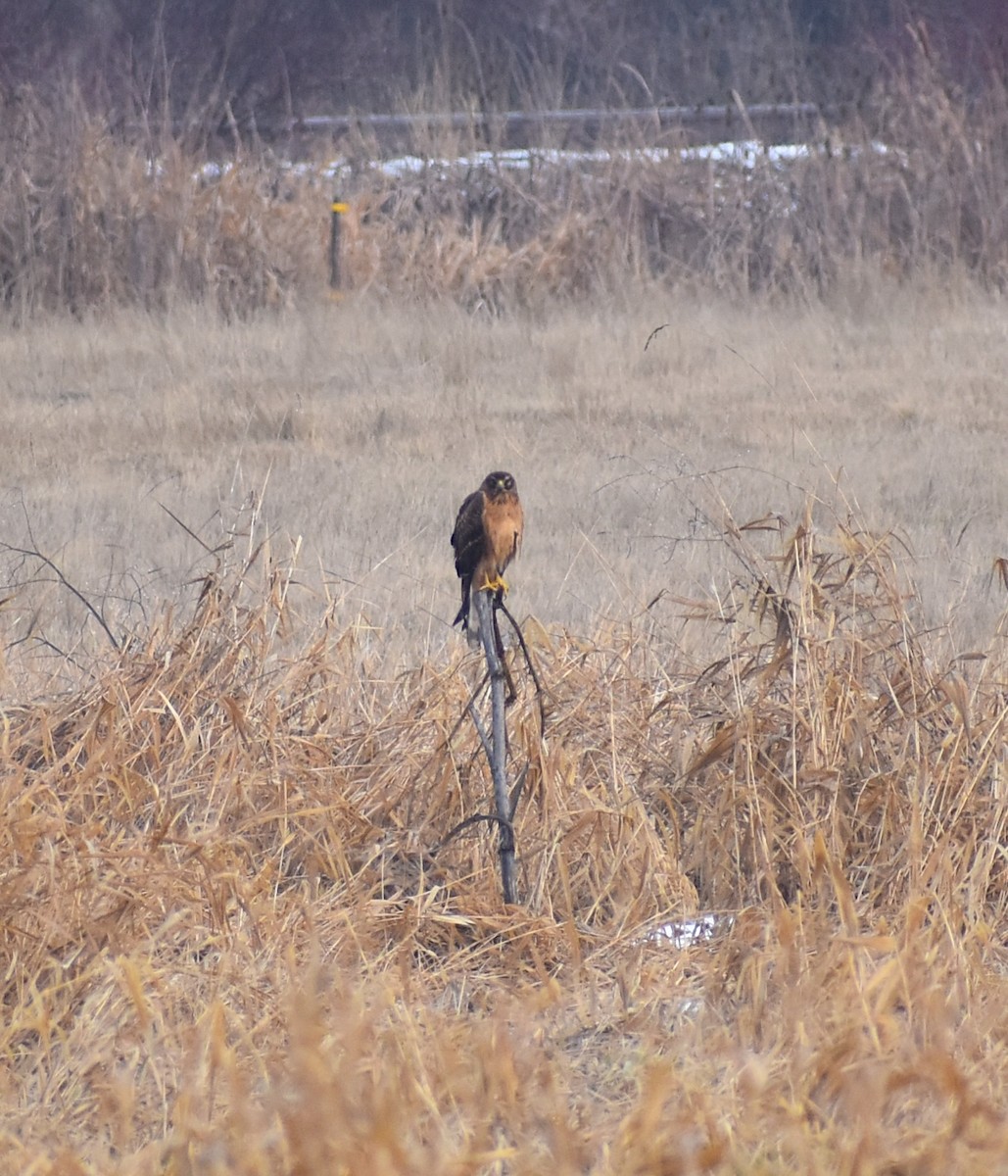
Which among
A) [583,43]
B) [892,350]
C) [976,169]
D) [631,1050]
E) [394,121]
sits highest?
[583,43]

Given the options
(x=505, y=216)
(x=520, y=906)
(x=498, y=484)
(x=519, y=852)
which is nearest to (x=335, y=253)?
(x=505, y=216)

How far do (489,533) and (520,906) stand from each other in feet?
2.28

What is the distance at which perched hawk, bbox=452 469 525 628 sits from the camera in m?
3.05

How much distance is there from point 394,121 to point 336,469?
11966 millimetres

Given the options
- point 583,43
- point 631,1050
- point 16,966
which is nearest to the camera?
point 631,1050

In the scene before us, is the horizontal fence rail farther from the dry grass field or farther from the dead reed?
the dry grass field

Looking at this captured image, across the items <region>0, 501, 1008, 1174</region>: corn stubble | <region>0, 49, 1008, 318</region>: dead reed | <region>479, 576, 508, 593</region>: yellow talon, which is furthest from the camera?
<region>0, 49, 1008, 318</region>: dead reed

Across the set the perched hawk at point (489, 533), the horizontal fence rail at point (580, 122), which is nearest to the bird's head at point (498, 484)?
the perched hawk at point (489, 533)

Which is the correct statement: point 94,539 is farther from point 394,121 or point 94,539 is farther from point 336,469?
point 394,121

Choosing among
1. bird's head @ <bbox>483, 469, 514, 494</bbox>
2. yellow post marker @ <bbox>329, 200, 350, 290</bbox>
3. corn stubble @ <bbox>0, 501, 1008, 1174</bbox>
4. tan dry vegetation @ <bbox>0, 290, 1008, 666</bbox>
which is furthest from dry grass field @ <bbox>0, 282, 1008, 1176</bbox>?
yellow post marker @ <bbox>329, 200, 350, 290</bbox>

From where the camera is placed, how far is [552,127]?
13211 mm

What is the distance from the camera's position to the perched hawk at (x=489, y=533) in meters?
3.05

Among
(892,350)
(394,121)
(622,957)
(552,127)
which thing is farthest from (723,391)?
(394,121)

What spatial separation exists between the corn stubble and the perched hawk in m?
0.38
